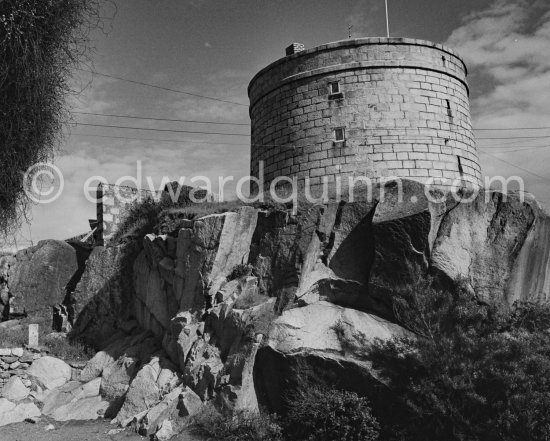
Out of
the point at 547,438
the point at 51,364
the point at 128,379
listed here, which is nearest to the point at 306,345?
the point at 547,438

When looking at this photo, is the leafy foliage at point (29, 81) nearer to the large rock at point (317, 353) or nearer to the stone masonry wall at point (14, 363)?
the large rock at point (317, 353)

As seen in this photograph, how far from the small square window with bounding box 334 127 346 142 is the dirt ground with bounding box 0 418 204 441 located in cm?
1241

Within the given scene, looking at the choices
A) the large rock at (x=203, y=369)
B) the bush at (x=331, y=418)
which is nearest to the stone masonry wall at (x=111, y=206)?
the large rock at (x=203, y=369)

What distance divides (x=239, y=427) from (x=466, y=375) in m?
5.54

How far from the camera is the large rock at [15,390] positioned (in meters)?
15.4

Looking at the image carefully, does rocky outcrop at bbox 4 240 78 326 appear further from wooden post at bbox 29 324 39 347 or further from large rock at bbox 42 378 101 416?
large rock at bbox 42 378 101 416

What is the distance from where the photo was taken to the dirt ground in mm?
13086

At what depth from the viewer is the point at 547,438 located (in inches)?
416

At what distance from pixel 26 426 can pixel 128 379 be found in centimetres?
313

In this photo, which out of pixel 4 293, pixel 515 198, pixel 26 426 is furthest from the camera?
pixel 4 293

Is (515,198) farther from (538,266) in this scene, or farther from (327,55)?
(327,55)

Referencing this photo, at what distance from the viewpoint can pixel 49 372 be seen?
16.8m

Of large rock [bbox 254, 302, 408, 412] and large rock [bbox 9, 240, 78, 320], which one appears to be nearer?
large rock [bbox 254, 302, 408, 412]

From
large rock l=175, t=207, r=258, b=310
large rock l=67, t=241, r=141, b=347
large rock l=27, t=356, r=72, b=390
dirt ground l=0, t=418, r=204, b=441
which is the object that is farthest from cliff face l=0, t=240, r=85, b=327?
large rock l=175, t=207, r=258, b=310
